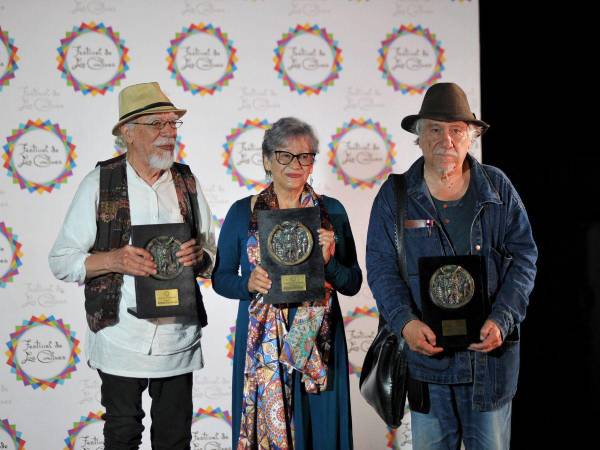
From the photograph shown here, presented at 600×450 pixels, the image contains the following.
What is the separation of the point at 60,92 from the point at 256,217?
1.54 m

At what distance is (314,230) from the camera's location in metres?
2.51

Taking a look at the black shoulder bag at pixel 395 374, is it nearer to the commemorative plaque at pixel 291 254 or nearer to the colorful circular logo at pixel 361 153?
the commemorative plaque at pixel 291 254

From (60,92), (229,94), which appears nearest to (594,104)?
(229,94)

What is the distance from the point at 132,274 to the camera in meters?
2.54

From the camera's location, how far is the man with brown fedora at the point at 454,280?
235 cm

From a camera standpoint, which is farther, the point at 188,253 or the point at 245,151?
the point at 245,151

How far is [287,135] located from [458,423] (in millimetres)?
1245

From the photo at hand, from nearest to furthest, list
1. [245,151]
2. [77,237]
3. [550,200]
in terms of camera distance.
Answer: [77,237]
[245,151]
[550,200]

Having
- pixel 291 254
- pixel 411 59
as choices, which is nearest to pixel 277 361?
pixel 291 254

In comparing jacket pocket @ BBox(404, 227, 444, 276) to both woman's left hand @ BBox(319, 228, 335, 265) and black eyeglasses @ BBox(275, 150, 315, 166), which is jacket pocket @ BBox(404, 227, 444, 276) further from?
black eyeglasses @ BBox(275, 150, 315, 166)

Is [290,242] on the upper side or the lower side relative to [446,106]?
lower

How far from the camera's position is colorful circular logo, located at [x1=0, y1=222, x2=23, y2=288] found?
3.55 metres

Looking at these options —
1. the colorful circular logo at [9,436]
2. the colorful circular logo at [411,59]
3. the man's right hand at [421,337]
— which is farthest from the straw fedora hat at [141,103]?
the colorful circular logo at [9,436]

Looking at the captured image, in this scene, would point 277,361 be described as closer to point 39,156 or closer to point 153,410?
point 153,410
